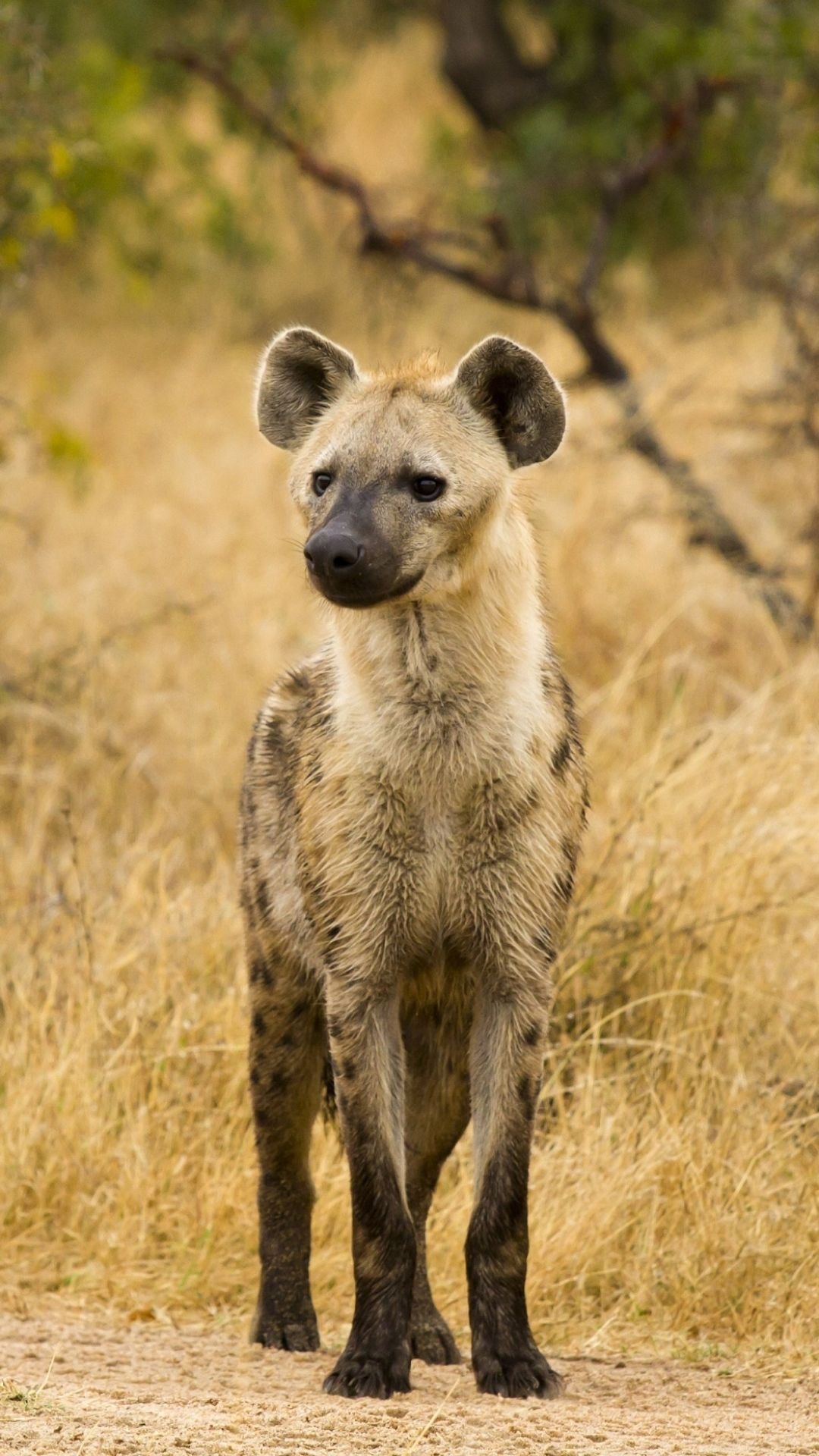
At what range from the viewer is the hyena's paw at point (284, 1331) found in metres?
3.68

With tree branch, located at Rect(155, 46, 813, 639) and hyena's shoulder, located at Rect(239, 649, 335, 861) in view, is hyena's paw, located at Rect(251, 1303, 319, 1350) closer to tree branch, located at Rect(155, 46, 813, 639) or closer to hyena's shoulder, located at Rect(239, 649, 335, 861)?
hyena's shoulder, located at Rect(239, 649, 335, 861)

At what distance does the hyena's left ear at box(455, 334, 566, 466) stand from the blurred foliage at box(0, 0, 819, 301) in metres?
2.57

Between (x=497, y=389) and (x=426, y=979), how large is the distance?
3.28 feet

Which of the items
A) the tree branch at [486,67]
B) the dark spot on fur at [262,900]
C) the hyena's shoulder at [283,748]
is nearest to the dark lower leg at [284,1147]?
the dark spot on fur at [262,900]

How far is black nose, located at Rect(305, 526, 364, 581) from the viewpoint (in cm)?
313

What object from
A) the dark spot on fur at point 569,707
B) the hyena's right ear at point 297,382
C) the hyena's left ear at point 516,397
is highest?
the hyena's right ear at point 297,382

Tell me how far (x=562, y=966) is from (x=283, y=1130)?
3.40ft

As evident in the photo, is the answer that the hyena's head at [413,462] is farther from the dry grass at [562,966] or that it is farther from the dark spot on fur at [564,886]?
the dark spot on fur at [564,886]

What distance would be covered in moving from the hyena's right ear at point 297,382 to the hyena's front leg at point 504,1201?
1108 millimetres

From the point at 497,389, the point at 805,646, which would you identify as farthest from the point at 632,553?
the point at 497,389

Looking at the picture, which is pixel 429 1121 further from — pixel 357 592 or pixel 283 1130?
pixel 357 592

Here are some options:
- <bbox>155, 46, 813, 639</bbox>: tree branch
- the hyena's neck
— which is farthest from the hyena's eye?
<bbox>155, 46, 813, 639</bbox>: tree branch

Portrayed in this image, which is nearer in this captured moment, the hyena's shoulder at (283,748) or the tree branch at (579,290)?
the hyena's shoulder at (283,748)

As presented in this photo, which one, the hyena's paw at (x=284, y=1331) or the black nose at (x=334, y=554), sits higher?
the black nose at (x=334, y=554)
